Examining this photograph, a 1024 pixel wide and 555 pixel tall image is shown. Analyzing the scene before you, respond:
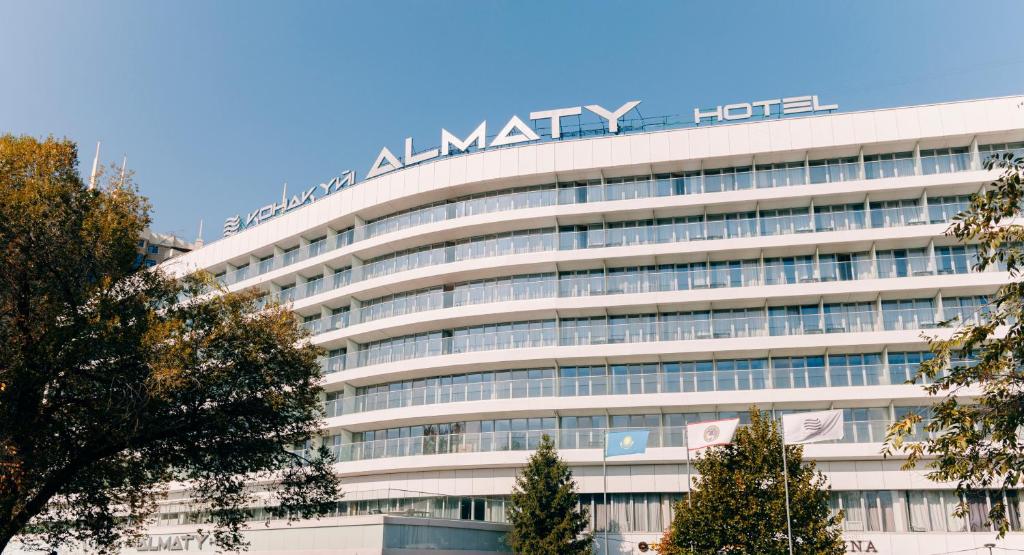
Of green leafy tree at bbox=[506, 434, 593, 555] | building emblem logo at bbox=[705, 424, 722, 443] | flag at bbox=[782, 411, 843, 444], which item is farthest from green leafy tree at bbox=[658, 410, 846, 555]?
green leafy tree at bbox=[506, 434, 593, 555]

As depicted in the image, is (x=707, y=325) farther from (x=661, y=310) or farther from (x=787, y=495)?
(x=787, y=495)

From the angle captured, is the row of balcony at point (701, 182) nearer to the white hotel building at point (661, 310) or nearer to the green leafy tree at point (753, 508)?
the white hotel building at point (661, 310)

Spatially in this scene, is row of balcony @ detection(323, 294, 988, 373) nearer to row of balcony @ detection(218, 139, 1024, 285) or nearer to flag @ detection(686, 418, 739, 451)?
row of balcony @ detection(218, 139, 1024, 285)

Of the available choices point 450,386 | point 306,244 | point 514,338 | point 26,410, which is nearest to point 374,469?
point 450,386

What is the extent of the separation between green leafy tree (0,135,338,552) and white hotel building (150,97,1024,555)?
15.4 m

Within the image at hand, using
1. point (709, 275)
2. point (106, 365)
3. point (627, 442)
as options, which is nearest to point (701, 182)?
point (709, 275)

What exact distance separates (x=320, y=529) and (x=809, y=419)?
2047cm

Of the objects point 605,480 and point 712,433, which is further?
point 605,480

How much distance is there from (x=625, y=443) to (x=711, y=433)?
575cm

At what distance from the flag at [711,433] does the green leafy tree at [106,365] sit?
17166 mm

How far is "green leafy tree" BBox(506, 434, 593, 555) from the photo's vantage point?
40.8 m

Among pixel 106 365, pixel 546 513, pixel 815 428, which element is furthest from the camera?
pixel 546 513

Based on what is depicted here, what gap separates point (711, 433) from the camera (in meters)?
37.8

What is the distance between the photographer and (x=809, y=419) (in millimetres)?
35594
